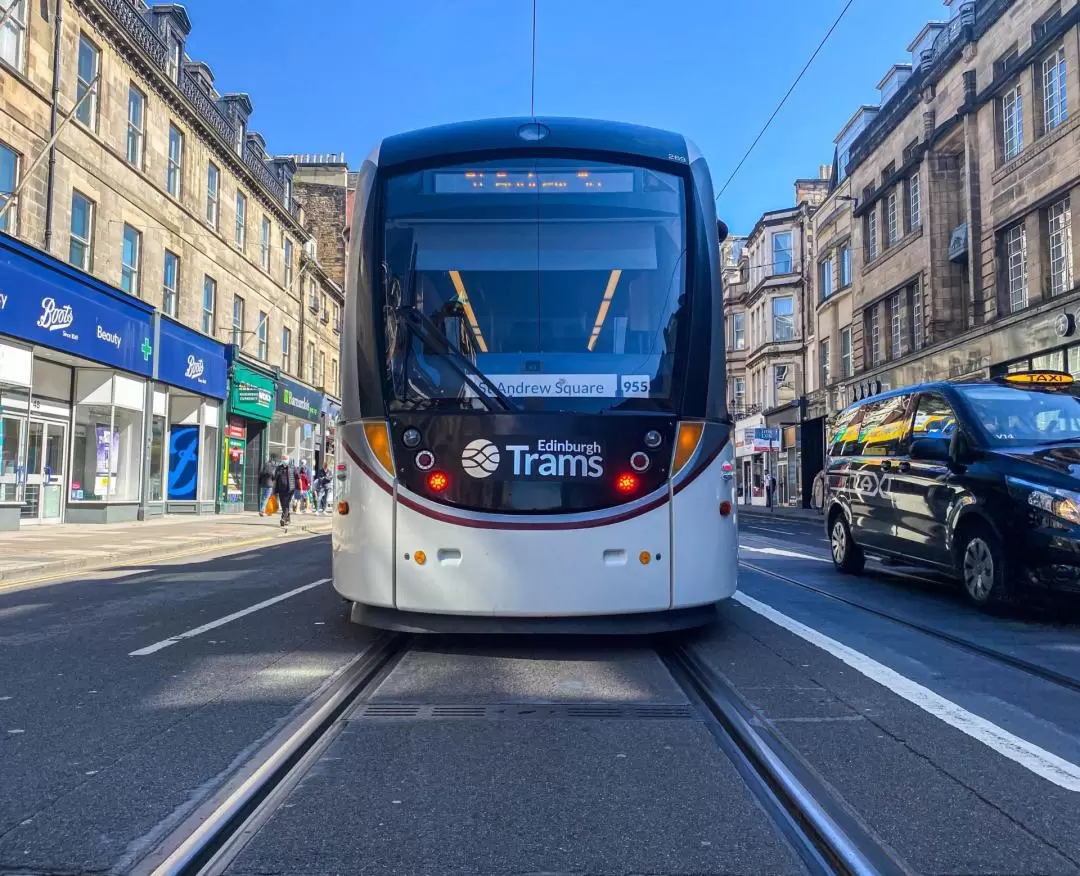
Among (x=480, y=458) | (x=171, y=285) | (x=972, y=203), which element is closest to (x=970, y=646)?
(x=480, y=458)

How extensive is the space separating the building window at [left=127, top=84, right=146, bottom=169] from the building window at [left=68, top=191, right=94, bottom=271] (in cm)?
241

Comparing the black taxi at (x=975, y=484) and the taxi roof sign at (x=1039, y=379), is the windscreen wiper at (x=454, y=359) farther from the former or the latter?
the taxi roof sign at (x=1039, y=379)

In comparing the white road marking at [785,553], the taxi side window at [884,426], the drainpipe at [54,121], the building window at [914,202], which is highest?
the building window at [914,202]

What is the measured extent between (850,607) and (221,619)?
17.1 feet

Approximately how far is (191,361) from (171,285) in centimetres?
203

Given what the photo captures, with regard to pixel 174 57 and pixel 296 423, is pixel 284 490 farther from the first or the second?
pixel 296 423

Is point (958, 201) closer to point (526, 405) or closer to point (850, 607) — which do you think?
point (850, 607)

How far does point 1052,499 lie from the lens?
6.48 metres

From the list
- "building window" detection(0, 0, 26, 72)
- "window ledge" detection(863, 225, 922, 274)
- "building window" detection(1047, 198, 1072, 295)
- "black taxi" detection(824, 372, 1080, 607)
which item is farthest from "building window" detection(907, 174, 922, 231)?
"building window" detection(0, 0, 26, 72)

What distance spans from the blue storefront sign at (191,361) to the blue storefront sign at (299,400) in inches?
208

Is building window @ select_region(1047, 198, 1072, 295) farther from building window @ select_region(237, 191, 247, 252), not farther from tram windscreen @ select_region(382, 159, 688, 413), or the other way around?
building window @ select_region(237, 191, 247, 252)

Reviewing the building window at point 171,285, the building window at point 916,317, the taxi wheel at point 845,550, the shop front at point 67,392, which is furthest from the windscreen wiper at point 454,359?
the building window at point 916,317

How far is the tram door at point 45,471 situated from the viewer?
1758 cm

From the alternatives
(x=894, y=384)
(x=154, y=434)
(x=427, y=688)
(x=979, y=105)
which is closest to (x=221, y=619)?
(x=427, y=688)
